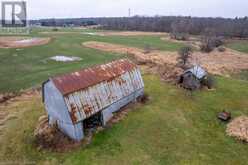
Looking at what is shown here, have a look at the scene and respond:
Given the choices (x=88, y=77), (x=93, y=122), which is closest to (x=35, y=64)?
(x=88, y=77)

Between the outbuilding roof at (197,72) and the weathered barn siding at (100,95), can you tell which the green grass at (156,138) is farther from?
the outbuilding roof at (197,72)

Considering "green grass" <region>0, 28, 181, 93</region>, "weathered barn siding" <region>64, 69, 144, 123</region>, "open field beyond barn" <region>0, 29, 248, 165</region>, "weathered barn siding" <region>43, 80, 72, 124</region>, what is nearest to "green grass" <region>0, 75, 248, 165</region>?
"open field beyond barn" <region>0, 29, 248, 165</region>

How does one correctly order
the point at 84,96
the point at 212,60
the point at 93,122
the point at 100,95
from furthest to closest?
the point at 212,60, the point at 100,95, the point at 93,122, the point at 84,96

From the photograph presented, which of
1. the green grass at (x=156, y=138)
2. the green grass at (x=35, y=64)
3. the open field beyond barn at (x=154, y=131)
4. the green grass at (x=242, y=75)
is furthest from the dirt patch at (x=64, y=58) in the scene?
the green grass at (x=242, y=75)

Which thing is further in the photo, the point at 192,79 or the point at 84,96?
the point at 192,79

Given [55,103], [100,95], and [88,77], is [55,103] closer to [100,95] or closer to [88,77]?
[88,77]

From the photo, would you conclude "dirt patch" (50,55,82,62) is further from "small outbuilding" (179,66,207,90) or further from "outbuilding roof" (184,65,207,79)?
"outbuilding roof" (184,65,207,79)

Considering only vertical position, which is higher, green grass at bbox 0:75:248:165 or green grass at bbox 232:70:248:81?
green grass at bbox 232:70:248:81
